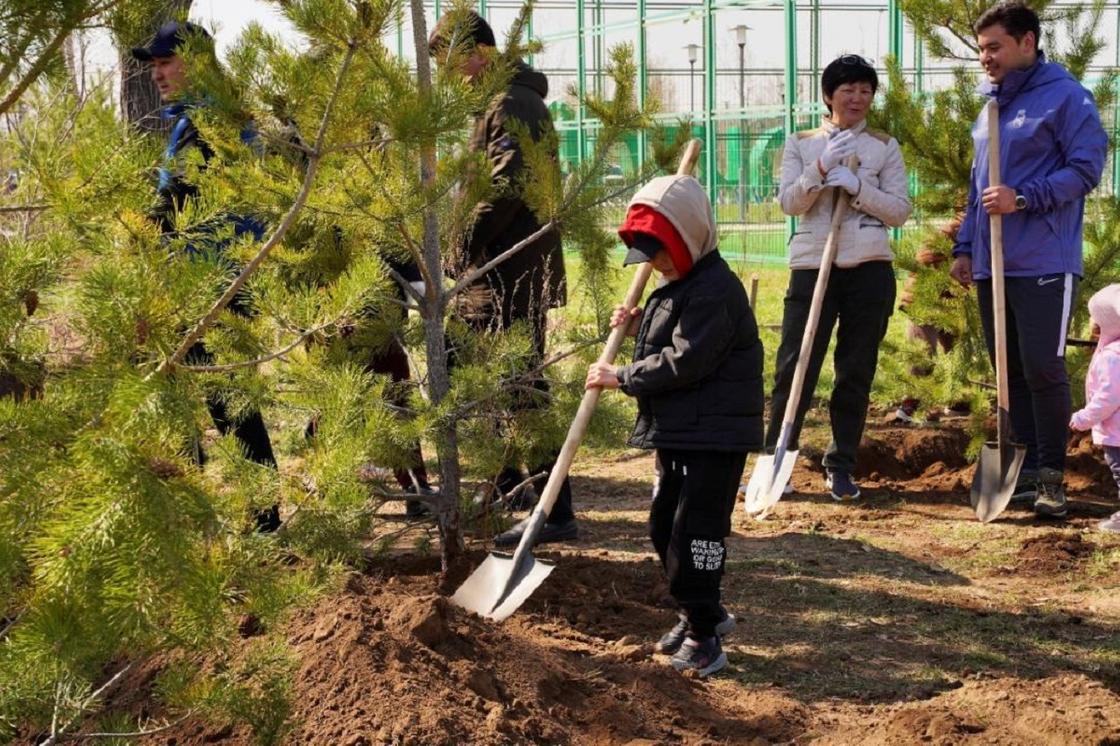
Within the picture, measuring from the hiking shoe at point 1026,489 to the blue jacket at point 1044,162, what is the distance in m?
0.99

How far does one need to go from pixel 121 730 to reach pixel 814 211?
170 inches

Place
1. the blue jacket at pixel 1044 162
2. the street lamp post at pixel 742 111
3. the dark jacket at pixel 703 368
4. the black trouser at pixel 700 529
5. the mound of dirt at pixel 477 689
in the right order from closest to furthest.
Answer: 1. the mound of dirt at pixel 477 689
2. the dark jacket at pixel 703 368
3. the black trouser at pixel 700 529
4. the blue jacket at pixel 1044 162
5. the street lamp post at pixel 742 111

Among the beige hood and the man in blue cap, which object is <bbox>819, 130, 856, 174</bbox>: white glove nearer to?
the beige hood

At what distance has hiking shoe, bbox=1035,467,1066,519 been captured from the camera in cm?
573

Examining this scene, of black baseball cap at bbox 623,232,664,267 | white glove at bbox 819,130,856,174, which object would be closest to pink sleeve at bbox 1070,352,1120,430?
white glove at bbox 819,130,856,174

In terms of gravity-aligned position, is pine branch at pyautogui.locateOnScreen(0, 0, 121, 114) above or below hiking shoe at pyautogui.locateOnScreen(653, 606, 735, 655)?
above

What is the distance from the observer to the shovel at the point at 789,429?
18.8ft

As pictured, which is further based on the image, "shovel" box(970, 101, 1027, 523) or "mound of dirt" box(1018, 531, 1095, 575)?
"shovel" box(970, 101, 1027, 523)

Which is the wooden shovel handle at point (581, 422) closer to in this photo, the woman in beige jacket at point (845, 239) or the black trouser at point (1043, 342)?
the woman in beige jacket at point (845, 239)

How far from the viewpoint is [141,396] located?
1.90 m

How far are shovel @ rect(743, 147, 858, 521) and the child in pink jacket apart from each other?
111 centimetres

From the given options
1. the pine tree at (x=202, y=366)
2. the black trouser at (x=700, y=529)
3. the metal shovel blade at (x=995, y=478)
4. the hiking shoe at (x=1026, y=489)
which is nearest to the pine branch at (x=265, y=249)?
the pine tree at (x=202, y=366)

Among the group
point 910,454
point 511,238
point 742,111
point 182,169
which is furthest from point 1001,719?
point 742,111

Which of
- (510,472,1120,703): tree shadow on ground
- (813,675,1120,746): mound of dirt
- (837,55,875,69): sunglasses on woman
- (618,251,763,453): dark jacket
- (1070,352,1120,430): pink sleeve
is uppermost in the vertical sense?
(837,55,875,69): sunglasses on woman
